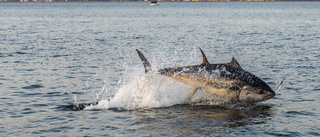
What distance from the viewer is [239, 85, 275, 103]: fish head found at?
18500mm

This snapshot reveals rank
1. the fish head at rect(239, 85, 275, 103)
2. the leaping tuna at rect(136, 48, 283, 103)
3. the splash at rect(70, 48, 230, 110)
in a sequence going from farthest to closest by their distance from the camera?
the splash at rect(70, 48, 230, 110) → the leaping tuna at rect(136, 48, 283, 103) → the fish head at rect(239, 85, 275, 103)

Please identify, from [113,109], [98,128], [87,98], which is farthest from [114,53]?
[98,128]

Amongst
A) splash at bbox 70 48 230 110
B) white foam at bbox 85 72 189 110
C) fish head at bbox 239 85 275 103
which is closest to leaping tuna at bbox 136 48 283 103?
fish head at bbox 239 85 275 103

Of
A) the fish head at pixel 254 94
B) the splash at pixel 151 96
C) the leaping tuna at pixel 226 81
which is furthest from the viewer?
the splash at pixel 151 96

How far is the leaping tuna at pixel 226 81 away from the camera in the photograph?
18.6 meters

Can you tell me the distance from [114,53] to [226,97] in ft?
77.2

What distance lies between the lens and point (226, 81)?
19.0 meters

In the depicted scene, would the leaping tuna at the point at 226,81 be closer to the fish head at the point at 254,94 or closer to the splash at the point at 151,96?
the fish head at the point at 254,94

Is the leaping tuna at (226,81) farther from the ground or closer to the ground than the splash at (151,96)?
farther from the ground

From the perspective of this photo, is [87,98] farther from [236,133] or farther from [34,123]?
[236,133]

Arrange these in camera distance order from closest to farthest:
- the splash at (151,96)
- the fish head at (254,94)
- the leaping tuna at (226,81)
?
the fish head at (254,94) → the leaping tuna at (226,81) → the splash at (151,96)

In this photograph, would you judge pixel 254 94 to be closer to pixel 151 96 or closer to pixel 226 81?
pixel 226 81

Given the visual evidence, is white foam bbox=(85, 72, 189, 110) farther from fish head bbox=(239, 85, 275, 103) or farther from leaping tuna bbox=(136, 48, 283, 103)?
fish head bbox=(239, 85, 275, 103)

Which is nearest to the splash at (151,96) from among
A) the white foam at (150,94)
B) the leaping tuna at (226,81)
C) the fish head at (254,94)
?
the white foam at (150,94)
